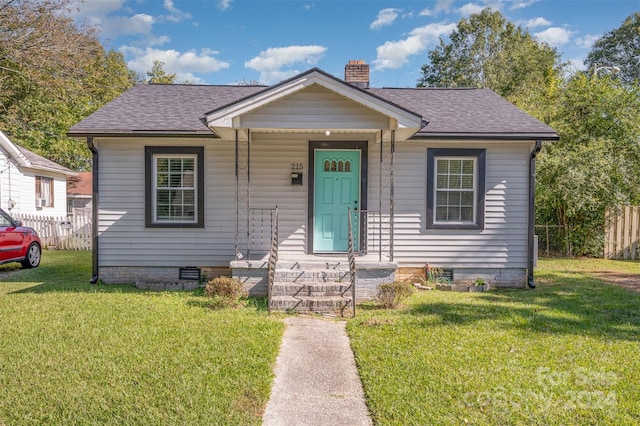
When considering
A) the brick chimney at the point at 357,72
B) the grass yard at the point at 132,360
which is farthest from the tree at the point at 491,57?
the grass yard at the point at 132,360

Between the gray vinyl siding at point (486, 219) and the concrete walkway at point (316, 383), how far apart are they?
11.8 ft

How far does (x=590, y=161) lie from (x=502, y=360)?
33.3 feet

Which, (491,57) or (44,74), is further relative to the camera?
(491,57)

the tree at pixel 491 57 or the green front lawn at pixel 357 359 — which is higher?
the tree at pixel 491 57

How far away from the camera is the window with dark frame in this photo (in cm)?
1795

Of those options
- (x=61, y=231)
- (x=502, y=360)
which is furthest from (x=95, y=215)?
(x=61, y=231)

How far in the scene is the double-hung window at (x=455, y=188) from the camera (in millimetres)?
8281

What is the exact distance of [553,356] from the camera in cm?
433

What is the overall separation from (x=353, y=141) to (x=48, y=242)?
12.6 m

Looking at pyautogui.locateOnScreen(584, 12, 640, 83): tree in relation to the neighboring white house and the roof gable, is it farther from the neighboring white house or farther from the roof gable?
the neighboring white house

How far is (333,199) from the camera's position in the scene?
840 centimetres

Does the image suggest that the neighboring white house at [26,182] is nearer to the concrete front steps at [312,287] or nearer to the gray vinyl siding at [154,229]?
the gray vinyl siding at [154,229]

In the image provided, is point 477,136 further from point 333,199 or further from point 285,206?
point 285,206

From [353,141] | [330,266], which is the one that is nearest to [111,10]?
[353,141]
